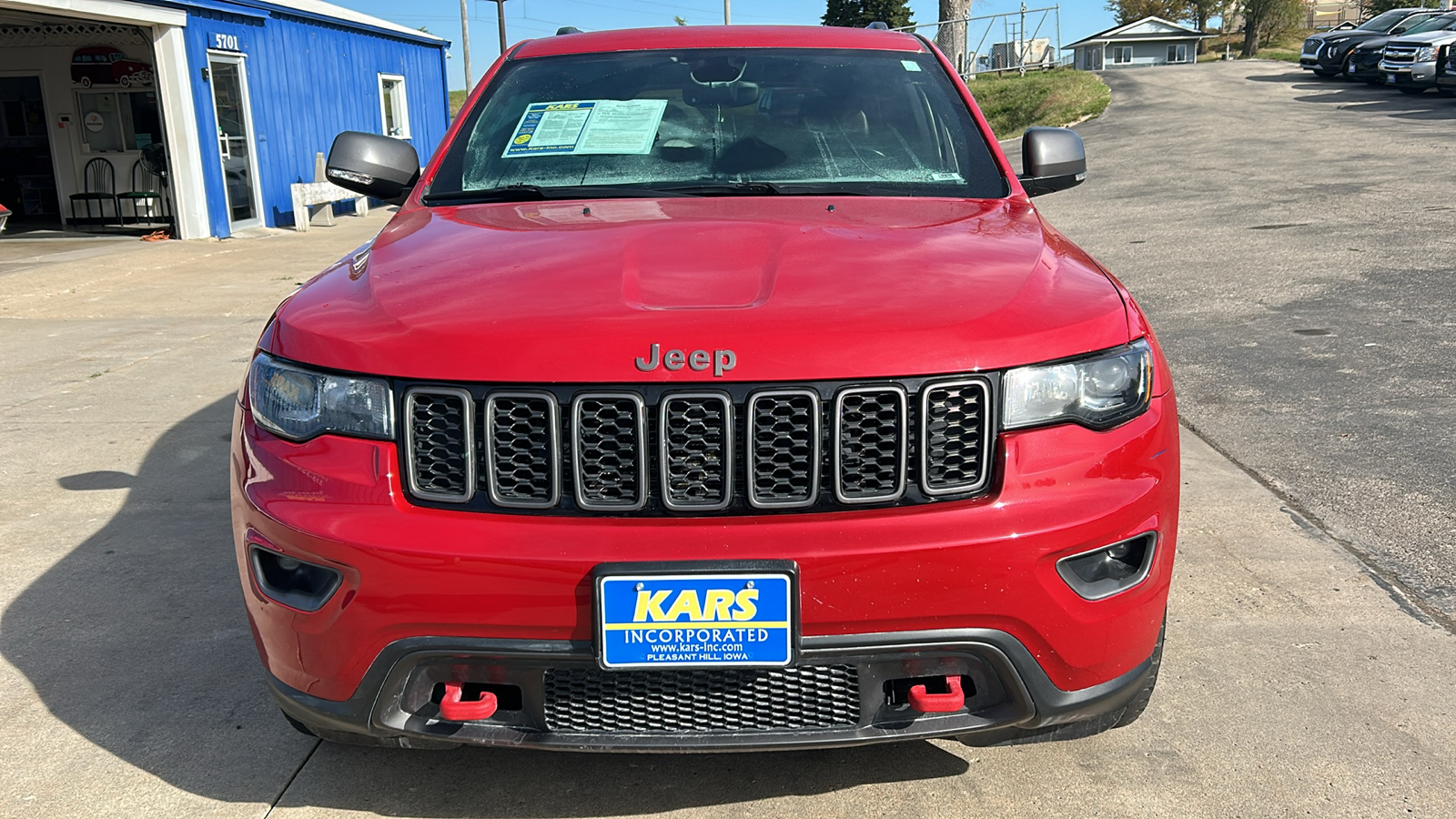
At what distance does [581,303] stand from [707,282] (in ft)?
0.83

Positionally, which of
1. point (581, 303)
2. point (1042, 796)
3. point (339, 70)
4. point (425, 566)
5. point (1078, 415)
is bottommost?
point (1042, 796)

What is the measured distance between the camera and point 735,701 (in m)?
2.13

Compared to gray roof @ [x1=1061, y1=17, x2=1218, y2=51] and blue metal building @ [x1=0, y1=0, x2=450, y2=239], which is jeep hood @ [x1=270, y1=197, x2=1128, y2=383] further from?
gray roof @ [x1=1061, y1=17, x2=1218, y2=51]

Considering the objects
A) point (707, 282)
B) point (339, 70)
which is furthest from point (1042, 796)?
point (339, 70)

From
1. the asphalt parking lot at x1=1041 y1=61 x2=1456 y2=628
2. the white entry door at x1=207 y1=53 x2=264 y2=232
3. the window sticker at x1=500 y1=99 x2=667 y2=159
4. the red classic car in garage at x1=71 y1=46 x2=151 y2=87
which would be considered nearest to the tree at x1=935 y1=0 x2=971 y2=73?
the asphalt parking lot at x1=1041 y1=61 x2=1456 y2=628

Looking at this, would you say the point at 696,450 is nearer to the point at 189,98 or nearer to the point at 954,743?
the point at 954,743

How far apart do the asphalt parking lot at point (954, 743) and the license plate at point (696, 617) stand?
0.59 m

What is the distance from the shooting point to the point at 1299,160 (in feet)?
51.2

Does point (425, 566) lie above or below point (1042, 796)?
above

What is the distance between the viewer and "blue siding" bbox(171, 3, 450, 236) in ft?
51.7

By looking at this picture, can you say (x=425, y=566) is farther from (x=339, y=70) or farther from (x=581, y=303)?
(x=339, y=70)

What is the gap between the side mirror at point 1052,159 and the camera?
3611 millimetres

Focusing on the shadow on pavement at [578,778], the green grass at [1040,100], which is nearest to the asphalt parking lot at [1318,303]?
the shadow on pavement at [578,778]

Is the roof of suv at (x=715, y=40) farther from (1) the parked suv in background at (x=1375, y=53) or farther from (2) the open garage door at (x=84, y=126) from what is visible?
(1) the parked suv in background at (x=1375, y=53)
